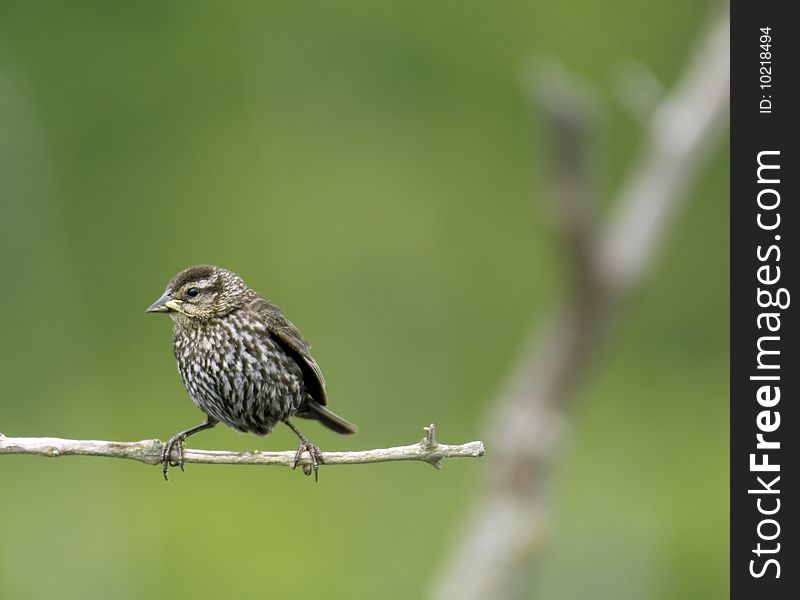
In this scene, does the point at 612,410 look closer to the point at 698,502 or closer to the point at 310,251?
the point at 698,502

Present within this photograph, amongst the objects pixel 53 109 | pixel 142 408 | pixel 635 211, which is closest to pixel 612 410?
pixel 142 408

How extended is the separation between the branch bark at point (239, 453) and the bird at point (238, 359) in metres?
0.13

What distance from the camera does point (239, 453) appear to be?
3170mm

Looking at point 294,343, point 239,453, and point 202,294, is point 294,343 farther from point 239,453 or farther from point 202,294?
point 239,453

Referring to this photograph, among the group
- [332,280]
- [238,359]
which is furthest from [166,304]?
[332,280]

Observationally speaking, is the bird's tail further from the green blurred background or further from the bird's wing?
the green blurred background

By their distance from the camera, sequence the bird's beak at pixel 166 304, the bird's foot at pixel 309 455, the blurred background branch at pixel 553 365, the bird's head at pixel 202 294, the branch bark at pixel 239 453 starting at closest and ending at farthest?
the blurred background branch at pixel 553 365, the branch bark at pixel 239 453, the bird's foot at pixel 309 455, the bird's beak at pixel 166 304, the bird's head at pixel 202 294

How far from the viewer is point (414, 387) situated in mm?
14852

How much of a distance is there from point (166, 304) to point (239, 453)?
61 cm

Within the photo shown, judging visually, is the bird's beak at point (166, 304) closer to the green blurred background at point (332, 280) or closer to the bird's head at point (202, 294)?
the bird's head at point (202, 294)

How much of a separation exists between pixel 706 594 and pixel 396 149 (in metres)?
7.93

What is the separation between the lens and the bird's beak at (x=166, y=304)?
11.5ft

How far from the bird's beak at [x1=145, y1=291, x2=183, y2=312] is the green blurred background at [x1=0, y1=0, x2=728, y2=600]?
247 inches

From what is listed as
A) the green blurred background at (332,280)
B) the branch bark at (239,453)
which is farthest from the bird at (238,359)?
the green blurred background at (332,280)
